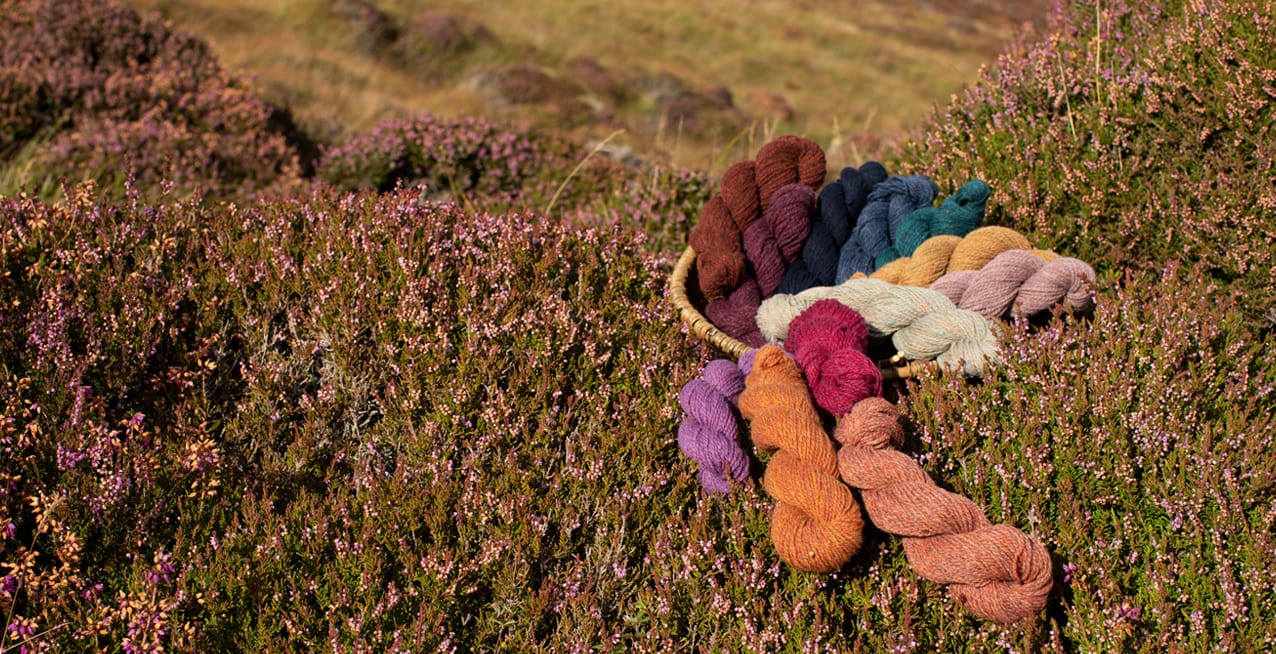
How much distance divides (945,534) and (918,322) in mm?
934

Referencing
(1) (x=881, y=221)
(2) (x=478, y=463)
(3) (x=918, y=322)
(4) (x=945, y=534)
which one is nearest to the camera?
(4) (x=945, y=534)

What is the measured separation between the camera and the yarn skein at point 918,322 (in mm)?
2836

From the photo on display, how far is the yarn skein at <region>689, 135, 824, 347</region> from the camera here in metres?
3.26

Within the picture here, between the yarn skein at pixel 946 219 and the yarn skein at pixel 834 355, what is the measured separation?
1.95 feet

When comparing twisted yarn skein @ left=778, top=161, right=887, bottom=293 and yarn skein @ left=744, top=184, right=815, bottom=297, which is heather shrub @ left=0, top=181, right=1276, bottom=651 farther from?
twisted yarn skein @ left=778, top=161, right=887, bottom=293

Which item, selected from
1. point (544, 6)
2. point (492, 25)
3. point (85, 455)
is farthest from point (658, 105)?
point (85, 455)

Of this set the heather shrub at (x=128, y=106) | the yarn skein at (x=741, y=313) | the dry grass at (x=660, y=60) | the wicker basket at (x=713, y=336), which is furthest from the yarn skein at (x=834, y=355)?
the heather shrub at (x=128, y=106)

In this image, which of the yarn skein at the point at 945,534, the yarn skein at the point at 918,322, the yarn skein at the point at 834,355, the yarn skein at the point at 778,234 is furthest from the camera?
the yarn skein at the point at 778,234

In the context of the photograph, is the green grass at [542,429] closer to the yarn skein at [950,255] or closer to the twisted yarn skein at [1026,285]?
the twisted yarn skein at [1026,285]

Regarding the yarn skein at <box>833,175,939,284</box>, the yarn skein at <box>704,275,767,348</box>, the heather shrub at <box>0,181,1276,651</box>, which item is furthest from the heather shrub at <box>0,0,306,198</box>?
the yarn skein at <box>833,175,939,284</box>

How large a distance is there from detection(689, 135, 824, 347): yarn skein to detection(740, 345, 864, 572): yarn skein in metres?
0.62

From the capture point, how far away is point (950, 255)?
10.5 feet

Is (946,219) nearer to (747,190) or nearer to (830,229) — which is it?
(830,229)

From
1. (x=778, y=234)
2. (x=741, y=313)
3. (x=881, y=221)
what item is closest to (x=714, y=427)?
(x=741, y=313)
